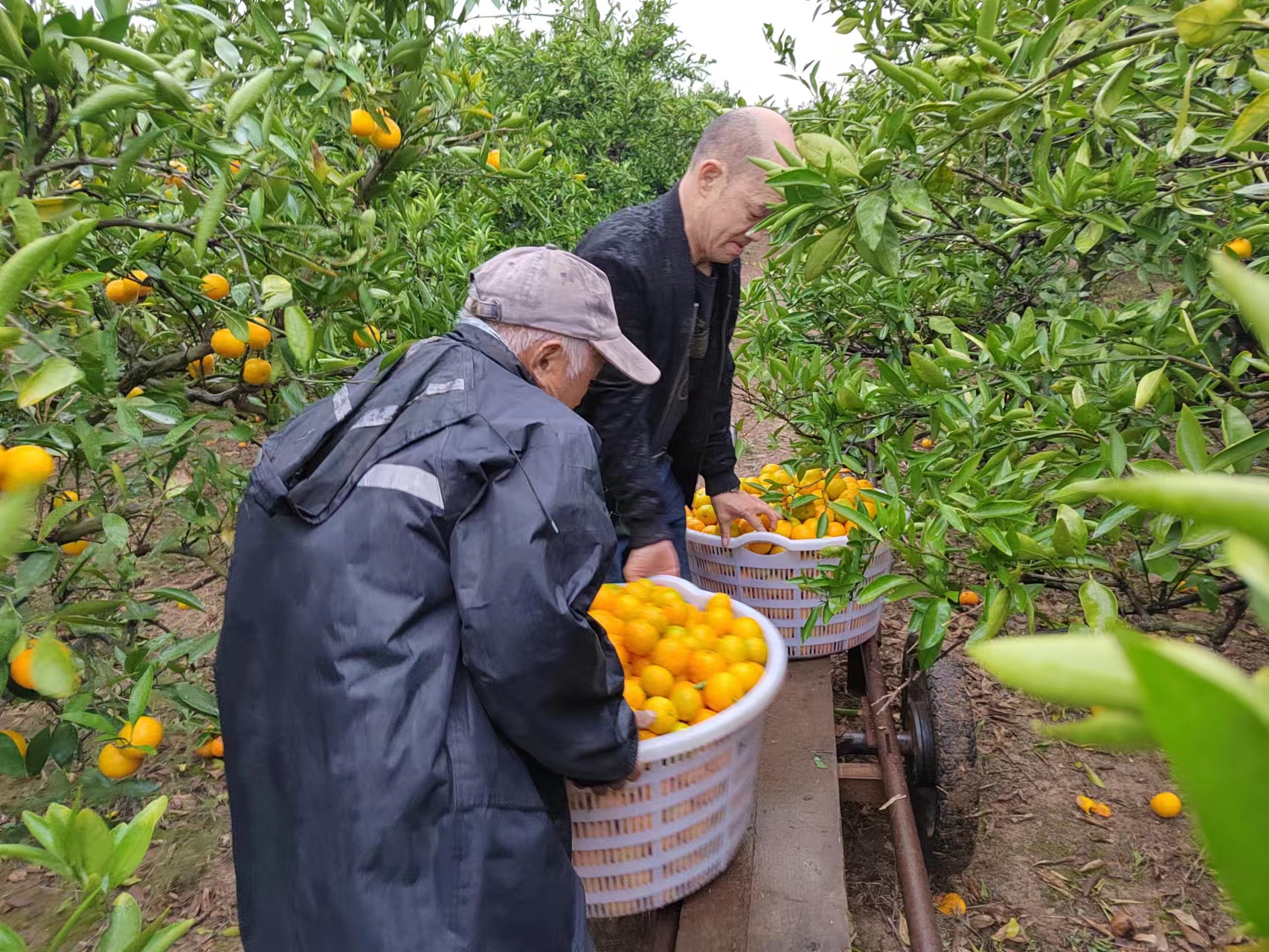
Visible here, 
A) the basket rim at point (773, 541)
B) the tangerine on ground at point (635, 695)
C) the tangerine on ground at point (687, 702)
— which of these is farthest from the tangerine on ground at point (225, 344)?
the basket rim at point (773, 541)

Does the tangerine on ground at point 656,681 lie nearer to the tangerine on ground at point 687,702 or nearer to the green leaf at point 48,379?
the tangerine on ground at point 687,702

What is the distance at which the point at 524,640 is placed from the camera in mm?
1470

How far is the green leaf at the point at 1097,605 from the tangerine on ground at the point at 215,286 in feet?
6.11

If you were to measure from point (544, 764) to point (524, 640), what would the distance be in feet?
1.05

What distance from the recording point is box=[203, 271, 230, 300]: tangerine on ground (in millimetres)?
1968

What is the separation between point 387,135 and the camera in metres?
2.01

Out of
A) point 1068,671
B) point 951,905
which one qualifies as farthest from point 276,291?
point 951,905

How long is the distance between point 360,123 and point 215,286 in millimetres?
505

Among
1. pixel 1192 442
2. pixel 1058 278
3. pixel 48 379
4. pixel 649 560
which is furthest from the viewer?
pixel 1058 278

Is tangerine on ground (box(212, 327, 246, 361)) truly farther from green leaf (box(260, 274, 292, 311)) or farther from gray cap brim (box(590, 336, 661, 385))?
gray cap brim (box(590, 336, 661, 385))

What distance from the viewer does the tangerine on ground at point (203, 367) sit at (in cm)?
235

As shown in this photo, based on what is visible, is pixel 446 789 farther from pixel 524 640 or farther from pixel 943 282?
pixel 943 282

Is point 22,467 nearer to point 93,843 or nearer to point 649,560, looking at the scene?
→ point 93,843

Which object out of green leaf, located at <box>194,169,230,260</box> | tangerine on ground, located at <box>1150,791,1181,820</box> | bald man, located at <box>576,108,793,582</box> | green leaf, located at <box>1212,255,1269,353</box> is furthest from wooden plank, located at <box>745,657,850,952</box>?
green leaf, located at <box>1212,255,1269,353</box>
